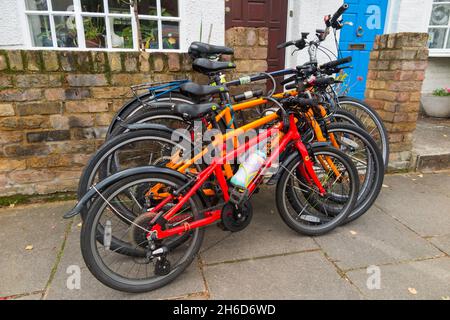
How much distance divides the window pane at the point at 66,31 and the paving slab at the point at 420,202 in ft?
13.8

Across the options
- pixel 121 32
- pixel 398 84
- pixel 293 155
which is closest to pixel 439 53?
pixel 398 84

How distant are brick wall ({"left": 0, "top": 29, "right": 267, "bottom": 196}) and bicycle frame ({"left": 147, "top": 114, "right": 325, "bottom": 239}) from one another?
3.31ft

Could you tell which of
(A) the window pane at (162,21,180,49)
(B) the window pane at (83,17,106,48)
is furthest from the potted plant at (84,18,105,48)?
(A) the window pane at (162,21,180,49)

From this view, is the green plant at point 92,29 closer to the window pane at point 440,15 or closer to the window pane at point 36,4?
the window pane at point 36,4

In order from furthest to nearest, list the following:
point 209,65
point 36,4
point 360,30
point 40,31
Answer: point 360,30 < point 40,31 < point 36,4 < point 209,65

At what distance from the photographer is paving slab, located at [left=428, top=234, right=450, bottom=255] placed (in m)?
2.51

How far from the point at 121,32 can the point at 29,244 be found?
314 centimetres

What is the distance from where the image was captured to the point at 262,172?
2.38 metres

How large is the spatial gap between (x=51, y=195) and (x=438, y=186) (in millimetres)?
4024

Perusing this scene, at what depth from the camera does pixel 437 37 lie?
6102 mm

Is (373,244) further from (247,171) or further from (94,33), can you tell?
(94,33)

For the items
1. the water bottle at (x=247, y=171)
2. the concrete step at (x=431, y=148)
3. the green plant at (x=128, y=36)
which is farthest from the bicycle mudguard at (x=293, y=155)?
the green plant at (x=128, y=36)

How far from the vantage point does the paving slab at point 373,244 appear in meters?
2.39

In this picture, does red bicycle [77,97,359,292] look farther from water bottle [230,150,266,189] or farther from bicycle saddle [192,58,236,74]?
bicycle saddle [192,58,236,74]
